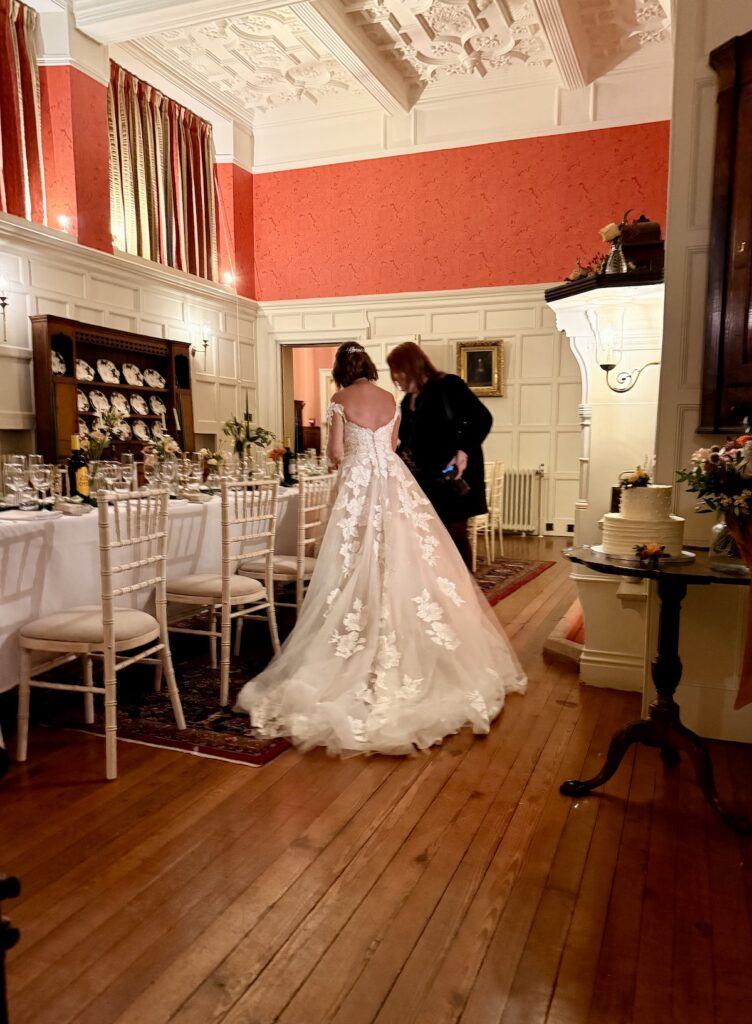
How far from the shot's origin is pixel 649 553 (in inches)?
92.0

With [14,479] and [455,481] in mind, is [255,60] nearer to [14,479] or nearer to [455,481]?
[455,481]

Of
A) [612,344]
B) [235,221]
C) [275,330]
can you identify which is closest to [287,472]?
[612,344]

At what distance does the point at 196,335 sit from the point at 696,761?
7764 millimetres

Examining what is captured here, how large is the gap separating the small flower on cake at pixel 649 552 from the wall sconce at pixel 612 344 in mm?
1621

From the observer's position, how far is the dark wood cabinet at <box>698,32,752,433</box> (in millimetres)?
2650

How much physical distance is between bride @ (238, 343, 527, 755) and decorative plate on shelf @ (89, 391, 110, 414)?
14.2ft

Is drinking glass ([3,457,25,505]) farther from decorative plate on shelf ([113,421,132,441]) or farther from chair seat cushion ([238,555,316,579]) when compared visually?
decorative plate on shelf ([113,421,132,441])

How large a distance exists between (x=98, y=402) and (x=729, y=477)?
6307 millimetres

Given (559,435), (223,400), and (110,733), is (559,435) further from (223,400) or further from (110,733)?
(110,733)

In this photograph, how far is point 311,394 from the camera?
13.1 meters

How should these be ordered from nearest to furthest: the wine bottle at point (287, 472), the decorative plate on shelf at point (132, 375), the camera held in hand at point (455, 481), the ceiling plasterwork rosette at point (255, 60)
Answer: the camera held in hand at point (455, 481), the wine bottle at point (287, 472), the ceiling plasterwork rosette at point (255, 60), the decorative plate on shelf at point (132, 375)

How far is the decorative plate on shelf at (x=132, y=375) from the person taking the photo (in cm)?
755

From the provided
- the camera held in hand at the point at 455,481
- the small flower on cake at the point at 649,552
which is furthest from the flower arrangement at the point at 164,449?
the small flower on cake at the point at 649,552

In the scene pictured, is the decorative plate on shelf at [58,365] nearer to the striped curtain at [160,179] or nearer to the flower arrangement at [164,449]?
the striped curtain at [160,179]
